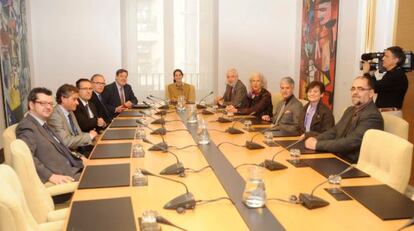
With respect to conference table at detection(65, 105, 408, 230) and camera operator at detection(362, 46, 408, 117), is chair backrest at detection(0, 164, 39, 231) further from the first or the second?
camera operator at detection(362, 46, 408, 117)

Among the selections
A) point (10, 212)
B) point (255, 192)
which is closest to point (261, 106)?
point (255, 192)

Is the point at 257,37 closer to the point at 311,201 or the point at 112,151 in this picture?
the point at 112,151

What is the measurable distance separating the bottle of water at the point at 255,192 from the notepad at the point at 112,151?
107 centimetres

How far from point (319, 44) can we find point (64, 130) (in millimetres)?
3900

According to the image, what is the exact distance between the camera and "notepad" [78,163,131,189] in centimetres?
196

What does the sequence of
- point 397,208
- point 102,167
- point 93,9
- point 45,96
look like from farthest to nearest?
point 93,9 → point 45,96 → point 102,167 → point 397,208

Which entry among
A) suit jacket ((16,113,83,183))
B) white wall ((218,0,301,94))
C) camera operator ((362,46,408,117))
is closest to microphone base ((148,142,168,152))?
suit jacket ((16,113,83,183))

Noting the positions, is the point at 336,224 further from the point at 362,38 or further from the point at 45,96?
the point at 362,38

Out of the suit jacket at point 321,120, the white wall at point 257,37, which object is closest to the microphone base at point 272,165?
the suit jacket at point 321,120

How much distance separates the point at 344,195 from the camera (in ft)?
6.05

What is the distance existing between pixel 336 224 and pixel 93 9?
20.4 ft

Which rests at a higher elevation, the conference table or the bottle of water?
the bottle of water

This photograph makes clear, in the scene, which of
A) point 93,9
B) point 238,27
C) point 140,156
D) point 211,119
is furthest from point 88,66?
point 140,156

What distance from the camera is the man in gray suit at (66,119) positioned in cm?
320
